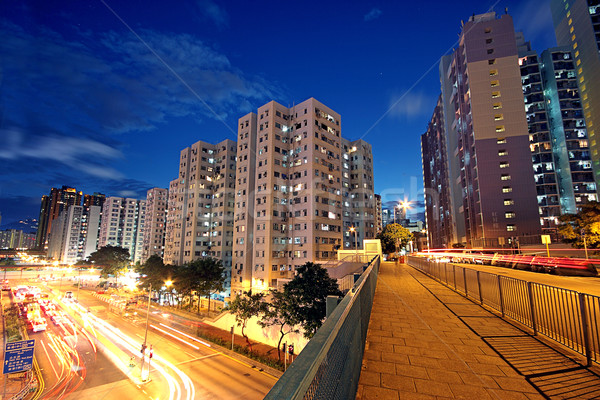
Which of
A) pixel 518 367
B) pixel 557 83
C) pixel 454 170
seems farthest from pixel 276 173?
pixel 557 83

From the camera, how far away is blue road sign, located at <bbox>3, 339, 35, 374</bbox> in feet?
74.1

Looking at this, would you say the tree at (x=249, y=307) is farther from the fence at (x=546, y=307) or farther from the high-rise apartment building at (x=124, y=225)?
the high-rise apartment building at (x=124, y=225)

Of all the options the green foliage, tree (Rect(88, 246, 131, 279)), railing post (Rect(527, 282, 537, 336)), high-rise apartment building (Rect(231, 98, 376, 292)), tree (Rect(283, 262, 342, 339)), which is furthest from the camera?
tree (Rect(88, 246, 131, 279))

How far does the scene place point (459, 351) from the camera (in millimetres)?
6082

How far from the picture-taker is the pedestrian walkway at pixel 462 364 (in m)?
4.39

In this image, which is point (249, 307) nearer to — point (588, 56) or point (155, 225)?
point (155, 225)

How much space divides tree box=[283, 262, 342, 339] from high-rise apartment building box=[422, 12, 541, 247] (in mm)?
42761

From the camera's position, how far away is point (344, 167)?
80000 mm

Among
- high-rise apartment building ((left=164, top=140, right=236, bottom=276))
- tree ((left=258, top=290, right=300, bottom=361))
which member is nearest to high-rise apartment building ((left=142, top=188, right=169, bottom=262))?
high-rise apartment building ((left=164, top=140, right=236, bottom=276))

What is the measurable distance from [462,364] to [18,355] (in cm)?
3462

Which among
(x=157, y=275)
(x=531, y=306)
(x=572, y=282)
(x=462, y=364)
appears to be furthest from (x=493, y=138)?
(x=157, y=275)

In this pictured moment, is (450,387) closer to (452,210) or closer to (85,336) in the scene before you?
(85,336)

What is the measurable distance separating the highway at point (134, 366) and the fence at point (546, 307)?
65.2 ft

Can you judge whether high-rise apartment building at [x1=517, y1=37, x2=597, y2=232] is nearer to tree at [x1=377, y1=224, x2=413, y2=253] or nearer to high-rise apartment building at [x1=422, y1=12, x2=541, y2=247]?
high-rise apartment building at [x1=422, y1=12, x2=541, y2=247]
